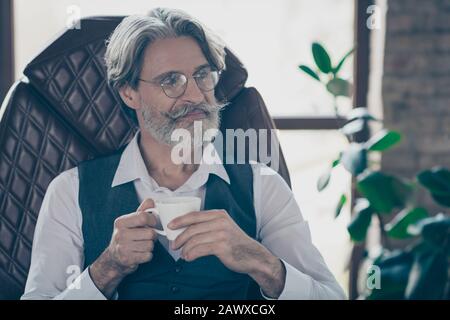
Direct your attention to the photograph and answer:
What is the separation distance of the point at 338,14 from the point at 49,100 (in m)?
1.01

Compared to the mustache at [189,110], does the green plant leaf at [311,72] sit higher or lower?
higher

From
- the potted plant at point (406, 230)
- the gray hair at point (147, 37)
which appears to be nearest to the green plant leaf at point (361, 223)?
the potted plant at point (406, 230)

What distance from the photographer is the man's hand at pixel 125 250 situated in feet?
4.65

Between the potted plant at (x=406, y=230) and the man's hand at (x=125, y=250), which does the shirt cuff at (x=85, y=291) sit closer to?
the man's hand at (x=125, y=250)

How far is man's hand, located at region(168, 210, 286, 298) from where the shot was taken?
1.39 meters

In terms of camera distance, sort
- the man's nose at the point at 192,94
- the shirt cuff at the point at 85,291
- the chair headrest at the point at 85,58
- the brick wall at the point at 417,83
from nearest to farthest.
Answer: the shirt cuff at the point at 85,291 → the man's nose at the point at 192,94 → the chair headrest at the point at 85,58 → the brick wall at the point at 417,83

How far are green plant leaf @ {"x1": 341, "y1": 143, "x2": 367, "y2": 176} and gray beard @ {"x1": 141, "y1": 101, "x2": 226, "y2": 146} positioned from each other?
52cm

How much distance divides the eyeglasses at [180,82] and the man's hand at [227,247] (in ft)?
1.21

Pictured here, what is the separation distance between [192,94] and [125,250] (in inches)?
16.2

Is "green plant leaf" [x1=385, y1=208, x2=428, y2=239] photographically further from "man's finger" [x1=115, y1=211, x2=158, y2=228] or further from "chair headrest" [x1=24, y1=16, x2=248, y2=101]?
"chair headrest" [x1=24, y1=16, x2=248, y2=101]

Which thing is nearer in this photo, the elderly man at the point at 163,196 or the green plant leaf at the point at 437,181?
the green plant leaf at the point at 437,181

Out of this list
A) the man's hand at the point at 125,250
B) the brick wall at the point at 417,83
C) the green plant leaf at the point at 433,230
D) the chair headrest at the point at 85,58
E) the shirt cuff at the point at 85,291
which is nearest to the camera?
the green plant leaf at the point at 433,230

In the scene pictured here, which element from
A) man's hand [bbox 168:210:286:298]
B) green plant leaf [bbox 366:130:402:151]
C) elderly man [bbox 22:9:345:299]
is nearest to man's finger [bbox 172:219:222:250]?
man's hand [bbox 168:210:286:298]
